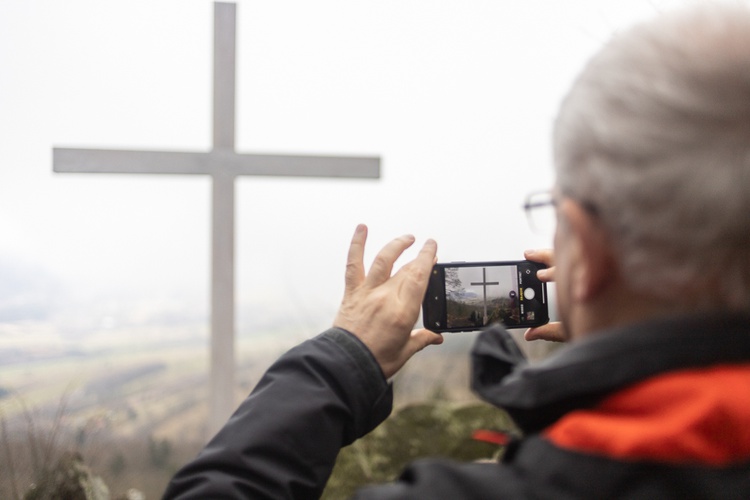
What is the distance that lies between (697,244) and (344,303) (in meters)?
0.41

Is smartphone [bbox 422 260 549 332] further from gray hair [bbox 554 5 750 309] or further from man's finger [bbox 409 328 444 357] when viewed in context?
gray hair [bbox 554 5 750 309]

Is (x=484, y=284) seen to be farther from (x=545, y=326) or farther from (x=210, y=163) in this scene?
(x=210, y=163)

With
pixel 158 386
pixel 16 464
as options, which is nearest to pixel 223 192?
pixel 158 386

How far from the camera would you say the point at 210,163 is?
2219 millimetres

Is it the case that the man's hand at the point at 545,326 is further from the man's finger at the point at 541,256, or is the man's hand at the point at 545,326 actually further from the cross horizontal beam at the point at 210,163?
the cross horizontal beam at the point at 210,163

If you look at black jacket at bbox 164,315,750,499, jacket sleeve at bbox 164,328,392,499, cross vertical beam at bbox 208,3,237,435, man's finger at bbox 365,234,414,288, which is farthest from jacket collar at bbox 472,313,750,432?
cross vertical beam at bbox 208,3,237,435

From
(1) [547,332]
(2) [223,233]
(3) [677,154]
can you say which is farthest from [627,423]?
(2) [223,233]

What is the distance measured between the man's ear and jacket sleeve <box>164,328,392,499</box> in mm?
254

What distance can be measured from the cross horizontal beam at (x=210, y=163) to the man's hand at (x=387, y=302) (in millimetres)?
1472

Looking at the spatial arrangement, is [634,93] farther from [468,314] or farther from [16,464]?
[16,464]

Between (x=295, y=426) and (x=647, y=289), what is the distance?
1.06 feet

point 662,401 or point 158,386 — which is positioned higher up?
point 662,401

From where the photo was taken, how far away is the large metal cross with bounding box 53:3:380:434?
2.19m

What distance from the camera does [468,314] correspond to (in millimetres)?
969
